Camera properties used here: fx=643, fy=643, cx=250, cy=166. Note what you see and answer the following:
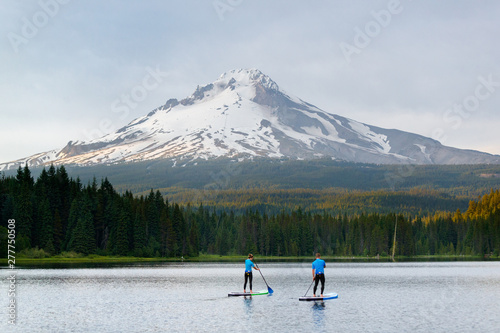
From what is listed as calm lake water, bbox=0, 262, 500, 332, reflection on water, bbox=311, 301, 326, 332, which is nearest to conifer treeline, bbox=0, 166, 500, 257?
calm lake water, bbox=0, 262, 500, 332

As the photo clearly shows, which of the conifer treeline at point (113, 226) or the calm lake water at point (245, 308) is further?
the conifer treeline at point (113, 226)

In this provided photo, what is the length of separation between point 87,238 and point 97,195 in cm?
1579

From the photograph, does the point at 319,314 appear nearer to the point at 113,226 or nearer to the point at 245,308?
the point at 245,308

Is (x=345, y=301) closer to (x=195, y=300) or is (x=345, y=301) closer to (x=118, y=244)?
(x=195, y=300)

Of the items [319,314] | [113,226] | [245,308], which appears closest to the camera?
[319,314]

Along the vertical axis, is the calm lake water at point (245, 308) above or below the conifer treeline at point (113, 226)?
below

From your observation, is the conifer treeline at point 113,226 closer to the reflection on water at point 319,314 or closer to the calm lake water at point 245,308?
the calm lake water at point 245,308

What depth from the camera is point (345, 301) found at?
1982 inches

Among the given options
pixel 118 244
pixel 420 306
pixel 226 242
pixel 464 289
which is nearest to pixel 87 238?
pixel 118 244

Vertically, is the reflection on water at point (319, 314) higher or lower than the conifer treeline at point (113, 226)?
lower

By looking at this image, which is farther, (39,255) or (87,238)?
(87,238)

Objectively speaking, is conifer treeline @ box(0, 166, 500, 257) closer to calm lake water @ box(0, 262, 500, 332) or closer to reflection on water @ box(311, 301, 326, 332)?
calm lake water @ box(0, 262, 500, 332)

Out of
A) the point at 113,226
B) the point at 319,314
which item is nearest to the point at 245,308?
the point at 319,314

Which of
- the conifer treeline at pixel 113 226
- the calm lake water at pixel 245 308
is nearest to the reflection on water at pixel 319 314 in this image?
the calm lake water at pixel 245 308
